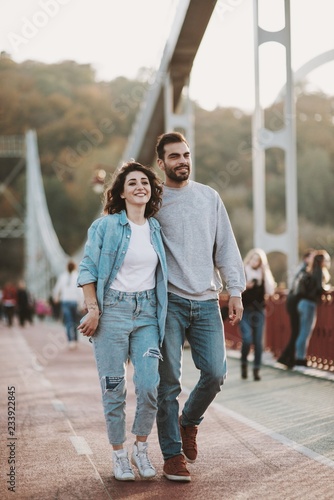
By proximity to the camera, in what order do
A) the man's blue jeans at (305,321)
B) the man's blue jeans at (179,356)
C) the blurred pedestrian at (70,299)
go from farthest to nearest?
the blurred pedestrian at (70,299)
the man's blue jeans at (305,321)
the man's blue jeans at (179,356)

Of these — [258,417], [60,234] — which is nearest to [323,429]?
[258,417]

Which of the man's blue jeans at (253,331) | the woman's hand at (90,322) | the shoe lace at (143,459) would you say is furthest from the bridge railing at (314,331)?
the woman's hand at (90,322)

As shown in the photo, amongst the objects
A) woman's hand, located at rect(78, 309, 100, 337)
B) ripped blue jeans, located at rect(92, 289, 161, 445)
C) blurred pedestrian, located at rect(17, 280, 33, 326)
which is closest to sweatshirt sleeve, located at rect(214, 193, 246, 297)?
ripped blue jeans, located at rect(92, 289, 161, 445)

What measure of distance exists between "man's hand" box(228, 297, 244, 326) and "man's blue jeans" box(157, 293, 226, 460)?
0.09 metres

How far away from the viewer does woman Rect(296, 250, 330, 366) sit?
11.7 m

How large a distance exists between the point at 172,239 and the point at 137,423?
0.99 meters

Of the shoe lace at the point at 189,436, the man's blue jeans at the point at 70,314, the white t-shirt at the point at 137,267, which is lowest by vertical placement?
the shoe lace at the point at 189,436

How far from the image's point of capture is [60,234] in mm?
82688

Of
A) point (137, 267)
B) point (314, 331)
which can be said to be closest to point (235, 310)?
point (137, 267)

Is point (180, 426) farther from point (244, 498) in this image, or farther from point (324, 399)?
→ point (324, 399)

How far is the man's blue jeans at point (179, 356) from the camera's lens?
16.8 ft

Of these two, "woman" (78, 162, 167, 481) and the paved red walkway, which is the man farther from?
the paved red walkway

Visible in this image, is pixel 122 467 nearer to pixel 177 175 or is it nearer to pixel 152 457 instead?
pixel 152 457

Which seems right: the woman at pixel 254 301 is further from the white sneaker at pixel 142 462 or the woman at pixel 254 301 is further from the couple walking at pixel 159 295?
the white sneaker at pixel 142 462
